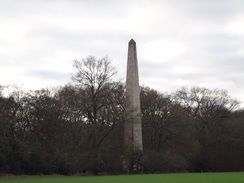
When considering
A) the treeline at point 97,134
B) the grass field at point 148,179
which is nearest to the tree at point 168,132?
the treeline at point 97,134

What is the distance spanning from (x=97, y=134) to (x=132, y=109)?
166 inches

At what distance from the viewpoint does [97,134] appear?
128 ft

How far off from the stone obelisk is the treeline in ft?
2.43

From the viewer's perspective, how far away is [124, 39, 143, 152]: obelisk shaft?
40562 mm

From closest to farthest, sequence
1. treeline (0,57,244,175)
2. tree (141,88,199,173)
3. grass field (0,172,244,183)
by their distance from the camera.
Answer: grass field (0,172,244,183), treeline (0,57,244,175), tree (141,88,199,173)

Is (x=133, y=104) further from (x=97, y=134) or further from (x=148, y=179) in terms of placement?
(x=148, y=179)

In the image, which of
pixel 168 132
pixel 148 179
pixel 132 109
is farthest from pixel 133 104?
pixel 148 179

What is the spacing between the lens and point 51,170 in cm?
3678

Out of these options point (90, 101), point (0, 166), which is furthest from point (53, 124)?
point (0, 166)

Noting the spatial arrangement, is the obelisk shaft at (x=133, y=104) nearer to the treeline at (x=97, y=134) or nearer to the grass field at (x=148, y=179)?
the treeline at (x=97, y=134)

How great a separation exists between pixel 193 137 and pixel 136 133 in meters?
10.1

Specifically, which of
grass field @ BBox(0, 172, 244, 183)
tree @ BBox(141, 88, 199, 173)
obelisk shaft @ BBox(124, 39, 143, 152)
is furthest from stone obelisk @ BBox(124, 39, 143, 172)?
grass field @ BBox(0, 172, 244, 183)

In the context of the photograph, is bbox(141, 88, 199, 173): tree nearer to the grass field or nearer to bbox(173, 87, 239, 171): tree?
bbox(173, 87, 239, 171): tree

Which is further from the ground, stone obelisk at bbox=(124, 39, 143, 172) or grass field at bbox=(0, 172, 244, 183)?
stone obelisk at bbox=(124, 39, 143, 172)
